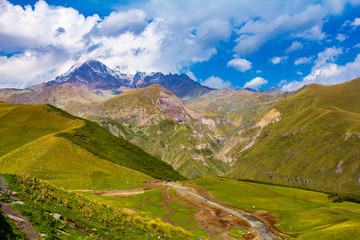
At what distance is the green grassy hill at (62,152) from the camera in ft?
327

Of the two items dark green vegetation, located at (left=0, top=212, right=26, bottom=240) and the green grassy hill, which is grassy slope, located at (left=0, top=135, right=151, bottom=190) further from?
dark green vegetation, located at (left=0, top=212, right=26, bottom=240)

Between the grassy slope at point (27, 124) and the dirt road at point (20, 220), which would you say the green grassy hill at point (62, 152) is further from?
the dirt road at point (20, 220)

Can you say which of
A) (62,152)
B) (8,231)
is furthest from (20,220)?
(62,152)

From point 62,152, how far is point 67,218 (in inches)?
4141

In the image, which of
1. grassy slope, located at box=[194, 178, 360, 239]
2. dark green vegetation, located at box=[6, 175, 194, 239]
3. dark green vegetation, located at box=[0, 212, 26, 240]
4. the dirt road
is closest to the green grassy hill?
grassy slope, located at box=[194, 178, 360, 239]

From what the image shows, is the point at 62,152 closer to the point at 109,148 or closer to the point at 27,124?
the point at 109,148

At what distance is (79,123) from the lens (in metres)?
176

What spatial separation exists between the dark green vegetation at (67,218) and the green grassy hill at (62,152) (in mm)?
72943

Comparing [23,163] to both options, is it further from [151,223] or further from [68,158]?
[151,223]

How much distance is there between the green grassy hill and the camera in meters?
99.8

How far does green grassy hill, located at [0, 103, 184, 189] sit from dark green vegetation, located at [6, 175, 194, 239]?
72.9 m

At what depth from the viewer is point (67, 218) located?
21484 millimetres

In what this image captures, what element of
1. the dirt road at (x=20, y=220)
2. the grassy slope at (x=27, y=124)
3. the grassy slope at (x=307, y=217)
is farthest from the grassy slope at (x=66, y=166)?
the dirt road at (x=20, y=220)

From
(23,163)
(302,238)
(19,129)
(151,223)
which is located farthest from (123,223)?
(19,129)
